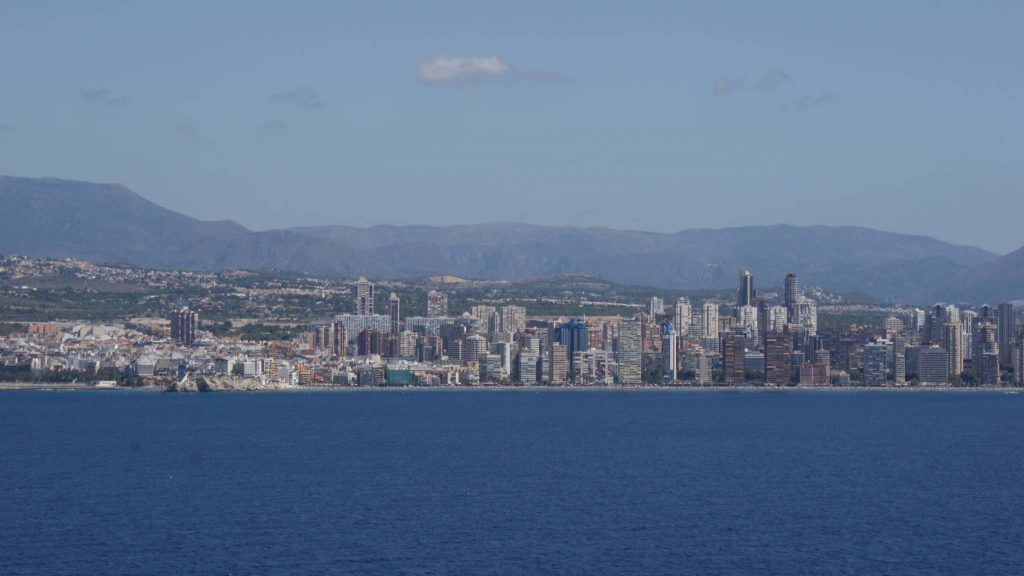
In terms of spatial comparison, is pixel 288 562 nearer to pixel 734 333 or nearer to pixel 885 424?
pixel 885 424

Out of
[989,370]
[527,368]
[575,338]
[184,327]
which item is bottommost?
[527,368]

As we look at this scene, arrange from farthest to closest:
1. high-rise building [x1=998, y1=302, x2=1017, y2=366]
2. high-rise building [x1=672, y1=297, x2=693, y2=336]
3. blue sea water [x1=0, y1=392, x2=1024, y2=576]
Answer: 1. high-rise building [x1=672, y1=297, x2=693, y2=336]
2. high-rise building [x1=998, y1=302, x2=1017, y2=366]
3. blue sea water [x1=0, y1=392, x2=1024, y2=576]

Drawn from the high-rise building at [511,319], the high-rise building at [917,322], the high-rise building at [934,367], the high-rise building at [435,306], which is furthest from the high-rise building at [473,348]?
the high-rise building at [917,322]

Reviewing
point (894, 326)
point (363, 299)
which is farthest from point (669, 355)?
point (363, 299)

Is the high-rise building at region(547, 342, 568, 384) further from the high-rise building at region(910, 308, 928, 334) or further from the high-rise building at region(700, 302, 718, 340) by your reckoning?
the high-rise building at region(910, 308, 928, 334)

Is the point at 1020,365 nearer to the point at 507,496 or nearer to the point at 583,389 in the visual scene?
the point at 583,389

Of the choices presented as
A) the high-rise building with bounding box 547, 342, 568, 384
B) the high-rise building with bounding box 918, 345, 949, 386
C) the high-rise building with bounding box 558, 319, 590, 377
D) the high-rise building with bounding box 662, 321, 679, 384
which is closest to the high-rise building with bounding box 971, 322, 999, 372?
the high-rise building with bounding box 918, 345, 949, 386

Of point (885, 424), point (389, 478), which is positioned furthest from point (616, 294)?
point (389, 478)
